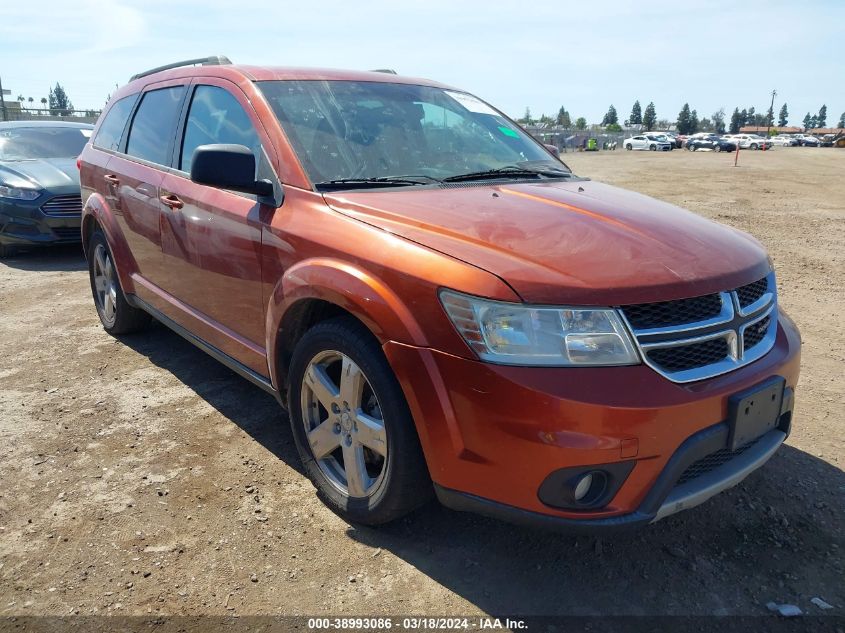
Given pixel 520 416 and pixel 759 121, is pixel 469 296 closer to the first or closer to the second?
pixel 520 416

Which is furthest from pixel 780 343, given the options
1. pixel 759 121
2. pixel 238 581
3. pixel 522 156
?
pixel 759 121

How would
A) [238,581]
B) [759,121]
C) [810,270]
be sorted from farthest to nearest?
[759,121] < [810,270] < [238,581]

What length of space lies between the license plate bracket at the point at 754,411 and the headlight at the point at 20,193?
816 centimetres

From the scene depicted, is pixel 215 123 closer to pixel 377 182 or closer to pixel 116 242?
pixel 377 182

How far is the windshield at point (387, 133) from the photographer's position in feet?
9.86

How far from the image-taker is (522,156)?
3.64 m

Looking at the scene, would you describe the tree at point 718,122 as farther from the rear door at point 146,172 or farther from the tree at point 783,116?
the rear door at point 146,172

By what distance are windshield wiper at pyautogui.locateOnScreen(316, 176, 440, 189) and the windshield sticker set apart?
1047 millimetres

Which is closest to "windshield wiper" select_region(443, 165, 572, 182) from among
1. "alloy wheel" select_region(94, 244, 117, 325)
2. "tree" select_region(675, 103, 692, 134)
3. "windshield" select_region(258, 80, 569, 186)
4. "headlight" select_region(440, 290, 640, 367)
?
"windshield" select_region(258, 80, 569, 186)

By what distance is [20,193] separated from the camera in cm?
789

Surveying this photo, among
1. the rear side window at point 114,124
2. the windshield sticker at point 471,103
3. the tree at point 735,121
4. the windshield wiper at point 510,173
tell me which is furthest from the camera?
the tree at point 735,121

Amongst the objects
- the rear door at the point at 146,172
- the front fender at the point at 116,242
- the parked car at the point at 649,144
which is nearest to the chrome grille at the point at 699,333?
the rear door at the point at 146,172

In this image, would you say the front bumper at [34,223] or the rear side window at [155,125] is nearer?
the rear side window at [155,125]

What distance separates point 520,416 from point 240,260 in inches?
66.2
